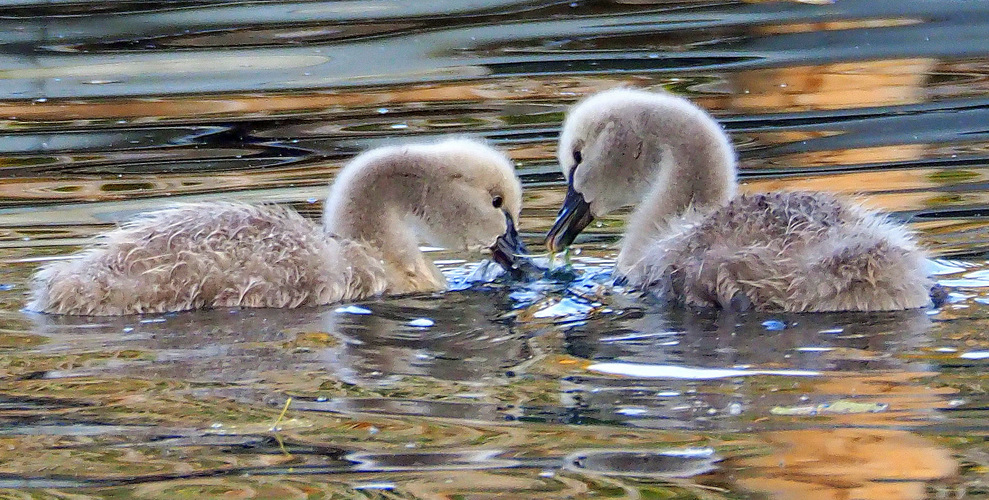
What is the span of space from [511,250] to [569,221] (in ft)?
1.14

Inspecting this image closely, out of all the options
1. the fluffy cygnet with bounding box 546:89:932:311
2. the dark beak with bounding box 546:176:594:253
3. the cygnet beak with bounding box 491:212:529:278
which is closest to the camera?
the fluffy cygnet with bounding box 546:89:932:311

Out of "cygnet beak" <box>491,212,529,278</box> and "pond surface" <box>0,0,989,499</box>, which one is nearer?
"pond surface" <box>0,0,989,499</box>

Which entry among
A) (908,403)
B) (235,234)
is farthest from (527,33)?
(908,403)

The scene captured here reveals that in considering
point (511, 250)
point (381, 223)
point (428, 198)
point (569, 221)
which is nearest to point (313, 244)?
point (381, 223)

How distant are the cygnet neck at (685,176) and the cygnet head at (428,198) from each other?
1.94ft

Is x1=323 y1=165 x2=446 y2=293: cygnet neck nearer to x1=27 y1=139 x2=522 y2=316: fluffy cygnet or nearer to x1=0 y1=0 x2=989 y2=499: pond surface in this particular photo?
x1=27 y1=139 x2=522 y2=316: fluffy cygnet

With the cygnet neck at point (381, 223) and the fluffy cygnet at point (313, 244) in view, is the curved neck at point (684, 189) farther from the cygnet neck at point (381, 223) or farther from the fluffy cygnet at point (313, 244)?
the cygnet neck at point (381, 223)

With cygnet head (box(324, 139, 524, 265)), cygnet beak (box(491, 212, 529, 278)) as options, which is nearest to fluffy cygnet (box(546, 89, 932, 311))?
cygnet beak (box(491, 212, 529, 278))

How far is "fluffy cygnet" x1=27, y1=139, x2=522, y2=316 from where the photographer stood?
6309 millimetres

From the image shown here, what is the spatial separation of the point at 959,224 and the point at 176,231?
3.41m

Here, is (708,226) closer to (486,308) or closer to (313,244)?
(486,308)

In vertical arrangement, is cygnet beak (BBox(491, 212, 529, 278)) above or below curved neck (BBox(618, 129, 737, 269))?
below

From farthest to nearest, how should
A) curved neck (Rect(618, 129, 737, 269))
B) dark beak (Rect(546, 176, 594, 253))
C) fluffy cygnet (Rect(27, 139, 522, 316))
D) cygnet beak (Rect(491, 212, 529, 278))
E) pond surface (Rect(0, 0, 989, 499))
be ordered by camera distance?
dark beak (Rect(546, 176, 594, 253)) < cygnet beak (Rect(491, 212, 529, 278)) < curved neck (Rect(618, 129, 737, 269)) < fluffy cygnet (Rect(27, 139, 522, 316)) < pond surface (Rect(0, 0, 989, 499))

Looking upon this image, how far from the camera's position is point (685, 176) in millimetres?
6832
